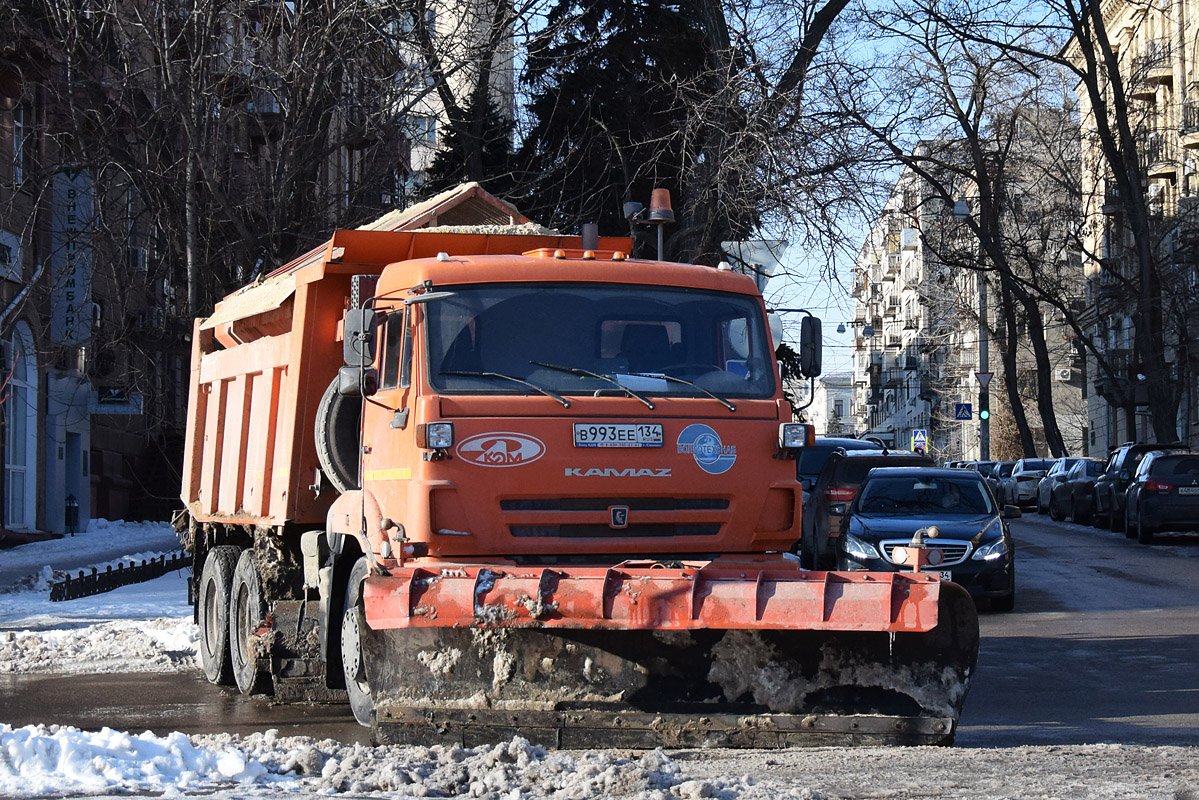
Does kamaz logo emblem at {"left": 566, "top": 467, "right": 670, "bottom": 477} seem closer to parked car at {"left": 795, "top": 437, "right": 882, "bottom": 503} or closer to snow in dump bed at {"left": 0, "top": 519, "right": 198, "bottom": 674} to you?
snow in dump bed at {"left": 0, "top": 519, "right": 198, "bottom": 674}

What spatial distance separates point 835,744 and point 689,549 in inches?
54.5

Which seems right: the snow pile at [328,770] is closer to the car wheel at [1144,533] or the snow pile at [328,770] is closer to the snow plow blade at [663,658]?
the snow plow blade at [663,658]

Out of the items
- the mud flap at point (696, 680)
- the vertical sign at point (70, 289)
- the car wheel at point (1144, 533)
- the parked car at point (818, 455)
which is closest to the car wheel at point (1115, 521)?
the car wheel at point (1144, 533)

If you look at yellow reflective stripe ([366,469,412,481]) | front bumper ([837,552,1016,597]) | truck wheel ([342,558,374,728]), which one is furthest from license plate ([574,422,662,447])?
front bumper ([837,552,1016,597])

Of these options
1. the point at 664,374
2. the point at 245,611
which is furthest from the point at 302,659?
the point at 664,374

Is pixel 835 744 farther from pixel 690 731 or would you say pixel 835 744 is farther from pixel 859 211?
pixel 859 211

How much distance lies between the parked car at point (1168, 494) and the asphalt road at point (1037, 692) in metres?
9.58

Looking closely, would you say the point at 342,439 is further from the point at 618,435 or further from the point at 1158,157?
the point at 1158,157

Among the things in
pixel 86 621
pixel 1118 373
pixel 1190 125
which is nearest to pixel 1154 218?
pixel 1190 125

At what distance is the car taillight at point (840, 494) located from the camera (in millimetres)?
20747

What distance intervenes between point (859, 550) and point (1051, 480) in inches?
984

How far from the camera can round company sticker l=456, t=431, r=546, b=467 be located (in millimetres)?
8562

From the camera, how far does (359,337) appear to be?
9.05 meters

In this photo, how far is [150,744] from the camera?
745 cm
